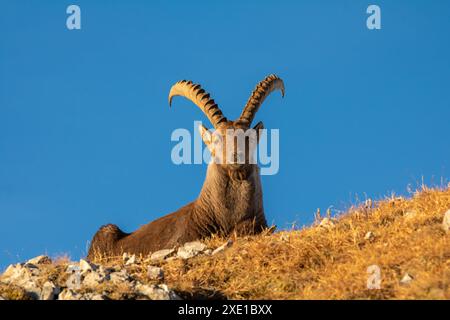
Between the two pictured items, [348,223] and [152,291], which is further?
[348,223]

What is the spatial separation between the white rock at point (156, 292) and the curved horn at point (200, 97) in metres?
6.36

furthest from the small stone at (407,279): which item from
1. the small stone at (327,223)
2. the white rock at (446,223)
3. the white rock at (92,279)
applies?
the white rock at (92,279)

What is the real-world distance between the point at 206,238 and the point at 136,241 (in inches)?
94.2

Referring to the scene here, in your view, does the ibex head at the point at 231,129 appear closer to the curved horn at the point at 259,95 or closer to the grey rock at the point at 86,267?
the curved horn at the point at 259,95

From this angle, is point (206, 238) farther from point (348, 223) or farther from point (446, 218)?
point (446, 218)

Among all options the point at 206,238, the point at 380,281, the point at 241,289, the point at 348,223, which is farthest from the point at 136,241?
the point at 380,281

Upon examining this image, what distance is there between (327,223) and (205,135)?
12.9 ft

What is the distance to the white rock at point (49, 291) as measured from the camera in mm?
8680

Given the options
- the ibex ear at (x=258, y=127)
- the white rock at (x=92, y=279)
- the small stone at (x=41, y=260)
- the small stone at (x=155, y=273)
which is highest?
the ibex ear at (x=258, y=127)

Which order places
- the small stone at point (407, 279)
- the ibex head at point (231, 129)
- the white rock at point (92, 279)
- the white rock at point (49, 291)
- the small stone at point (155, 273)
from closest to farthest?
the small stone at point (407, 279) < the white rock at point (49, 291) < the white rock at point (92, 279) < the small stone at point (155, 273) < the ibex head at point (231, 129)

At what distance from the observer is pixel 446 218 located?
9828 mm

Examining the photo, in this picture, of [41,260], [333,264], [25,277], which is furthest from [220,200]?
[25,277]
